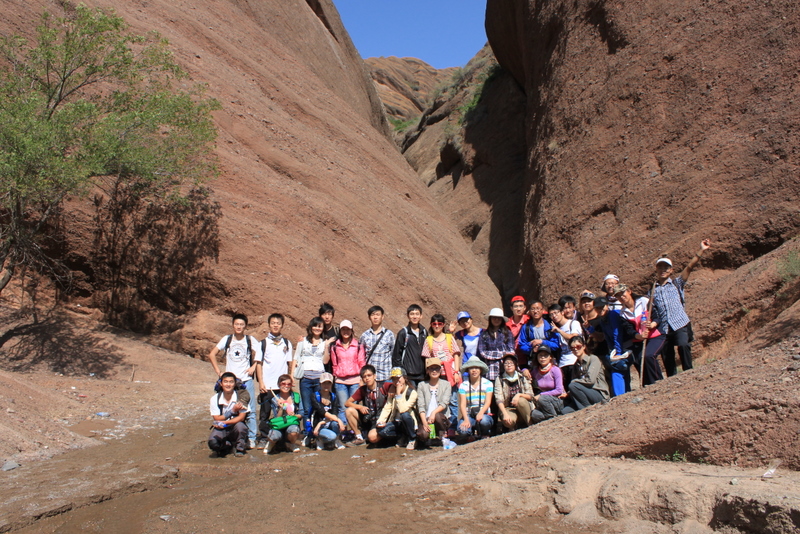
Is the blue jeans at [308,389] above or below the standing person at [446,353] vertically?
below

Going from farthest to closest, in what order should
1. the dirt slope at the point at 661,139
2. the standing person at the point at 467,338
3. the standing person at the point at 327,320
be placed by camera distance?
the dirt slope at the point at 661,139
the standing person at the point at 327,320
the standing person at the point at 467,338

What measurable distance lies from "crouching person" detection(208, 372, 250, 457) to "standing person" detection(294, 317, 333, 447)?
75cm

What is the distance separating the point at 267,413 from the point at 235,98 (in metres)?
11.2

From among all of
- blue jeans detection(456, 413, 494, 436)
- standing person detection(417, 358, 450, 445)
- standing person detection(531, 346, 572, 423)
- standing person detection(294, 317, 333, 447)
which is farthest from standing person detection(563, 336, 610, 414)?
standing person detection(294, 317, 333, 447)

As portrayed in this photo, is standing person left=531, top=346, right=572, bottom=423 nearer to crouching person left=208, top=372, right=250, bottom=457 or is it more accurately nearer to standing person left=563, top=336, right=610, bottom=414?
standing person left=563, top=336, right=610, bottom=414

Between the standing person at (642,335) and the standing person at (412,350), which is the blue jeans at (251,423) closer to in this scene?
the standing person at (412,350)

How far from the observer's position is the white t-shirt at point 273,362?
771 cm

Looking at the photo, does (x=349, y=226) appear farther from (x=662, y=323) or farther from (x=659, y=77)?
(x=662, y=323)

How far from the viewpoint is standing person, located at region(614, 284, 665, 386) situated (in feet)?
22.5

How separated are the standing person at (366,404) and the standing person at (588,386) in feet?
6.91

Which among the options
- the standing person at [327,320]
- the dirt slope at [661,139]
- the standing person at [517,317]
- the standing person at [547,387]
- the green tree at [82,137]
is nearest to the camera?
the standing person at [547,387]

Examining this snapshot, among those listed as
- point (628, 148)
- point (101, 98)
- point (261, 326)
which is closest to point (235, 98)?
point (101, 98)

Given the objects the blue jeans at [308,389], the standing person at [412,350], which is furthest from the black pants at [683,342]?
the blue jeans at [308,389]

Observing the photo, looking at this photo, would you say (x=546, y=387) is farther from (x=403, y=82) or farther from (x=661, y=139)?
(x=403, y=82)
